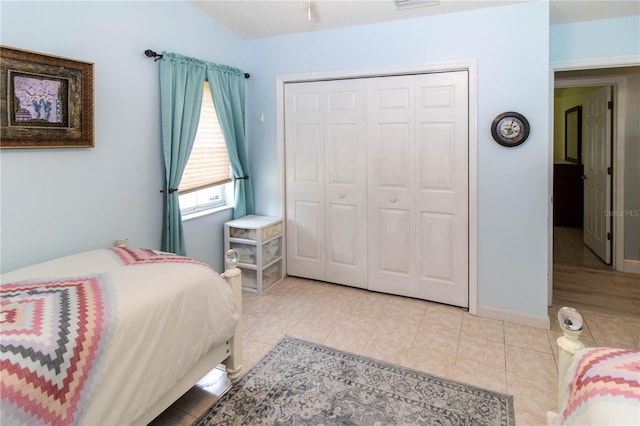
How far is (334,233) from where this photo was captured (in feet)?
12.5

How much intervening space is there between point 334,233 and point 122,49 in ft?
7.45

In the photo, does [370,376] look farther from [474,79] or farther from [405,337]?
[474,79]

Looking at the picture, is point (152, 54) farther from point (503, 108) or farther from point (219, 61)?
point (503, 108)

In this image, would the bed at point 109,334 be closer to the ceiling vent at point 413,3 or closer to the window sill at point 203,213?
the window sill at point 203,213

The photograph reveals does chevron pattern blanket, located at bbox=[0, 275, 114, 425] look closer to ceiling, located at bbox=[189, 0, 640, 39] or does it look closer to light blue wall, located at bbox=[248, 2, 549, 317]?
ceiling, located at bbox=[189, 0, 640, 39]

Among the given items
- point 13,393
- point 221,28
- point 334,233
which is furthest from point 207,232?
point 13,393

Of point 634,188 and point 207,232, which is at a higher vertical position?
point 634,188

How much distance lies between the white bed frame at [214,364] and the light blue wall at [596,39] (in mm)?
3153

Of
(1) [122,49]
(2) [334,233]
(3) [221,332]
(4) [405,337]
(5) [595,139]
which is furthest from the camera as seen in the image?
(5) [595,139]

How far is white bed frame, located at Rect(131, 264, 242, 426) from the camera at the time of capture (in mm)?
1766

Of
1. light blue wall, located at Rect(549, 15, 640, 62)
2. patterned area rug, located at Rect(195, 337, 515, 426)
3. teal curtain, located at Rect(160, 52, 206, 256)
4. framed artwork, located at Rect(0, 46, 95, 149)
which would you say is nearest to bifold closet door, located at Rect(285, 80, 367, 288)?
teal curtain, located at Rect(160, 52, 206, 256)

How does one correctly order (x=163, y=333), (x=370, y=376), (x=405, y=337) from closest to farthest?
1. (x=163, y=333)
2. (x=370, y=376)
3. (x=405, y=337)

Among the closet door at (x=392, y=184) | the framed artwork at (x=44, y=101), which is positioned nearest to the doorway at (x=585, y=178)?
the closet door at (x=392, y=184)

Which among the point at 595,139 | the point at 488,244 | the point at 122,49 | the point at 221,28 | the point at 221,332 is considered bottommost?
the point at 221,332
